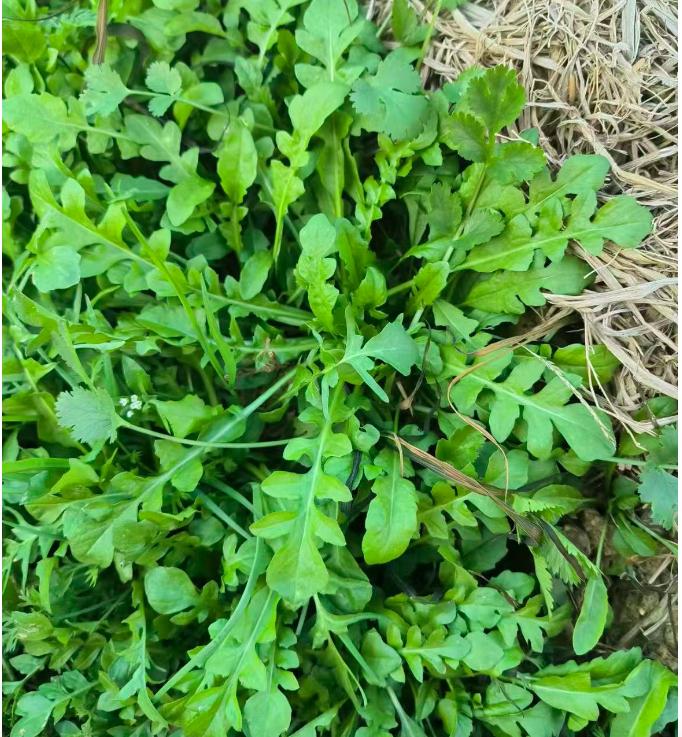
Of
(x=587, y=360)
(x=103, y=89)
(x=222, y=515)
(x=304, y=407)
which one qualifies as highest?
(x=103, y=89)

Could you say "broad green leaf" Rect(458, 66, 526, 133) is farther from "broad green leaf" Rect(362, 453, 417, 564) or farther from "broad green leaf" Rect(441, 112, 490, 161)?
"broad green leaf" Rect(362, 453, 417, 564)

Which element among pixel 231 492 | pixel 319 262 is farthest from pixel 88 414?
pixel 319 262

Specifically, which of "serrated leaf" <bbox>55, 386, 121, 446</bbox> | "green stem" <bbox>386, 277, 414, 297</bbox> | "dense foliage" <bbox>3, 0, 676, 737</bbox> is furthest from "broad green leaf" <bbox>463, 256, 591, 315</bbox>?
"serrated leaf" <bbox>55, 386, 121, 446</bbox>

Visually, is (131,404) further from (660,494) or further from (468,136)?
(660,494)

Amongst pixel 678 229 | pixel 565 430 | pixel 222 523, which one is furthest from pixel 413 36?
pixel 222 523

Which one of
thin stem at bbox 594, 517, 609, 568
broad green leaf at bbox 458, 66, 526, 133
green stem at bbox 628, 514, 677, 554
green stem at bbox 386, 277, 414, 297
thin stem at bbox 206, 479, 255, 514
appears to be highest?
broad green leaf at bbox 458, 66, 526, 133
